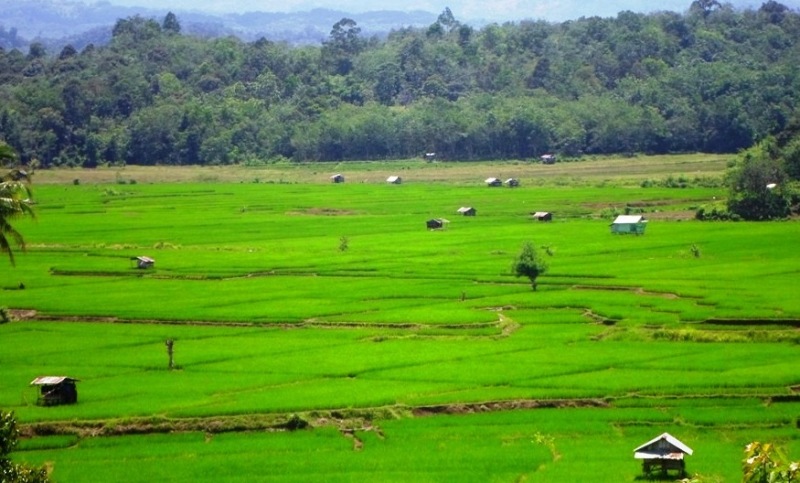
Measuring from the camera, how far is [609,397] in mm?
32469

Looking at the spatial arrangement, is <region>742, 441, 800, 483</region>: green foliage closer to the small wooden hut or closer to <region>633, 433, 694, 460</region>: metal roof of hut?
<region>633, 433, 694, 460</region>: metal roof of hut

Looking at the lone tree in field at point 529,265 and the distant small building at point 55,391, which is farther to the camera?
the lone tree in field at point 529,265

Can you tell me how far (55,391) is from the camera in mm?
32312

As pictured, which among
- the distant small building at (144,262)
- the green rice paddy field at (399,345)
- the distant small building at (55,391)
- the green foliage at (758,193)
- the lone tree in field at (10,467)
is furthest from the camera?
the green foliage at (758,193)

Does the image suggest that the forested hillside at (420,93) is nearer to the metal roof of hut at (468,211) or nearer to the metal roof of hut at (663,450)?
the metal roof of hut at (468,211)

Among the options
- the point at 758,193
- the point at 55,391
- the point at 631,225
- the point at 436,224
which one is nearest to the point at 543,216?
the point at 436,224

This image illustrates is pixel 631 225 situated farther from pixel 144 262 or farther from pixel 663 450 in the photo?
pixel 663 450

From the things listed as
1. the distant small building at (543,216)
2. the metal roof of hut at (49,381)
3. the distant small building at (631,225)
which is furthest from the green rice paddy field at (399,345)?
the distant small building at (631,225)

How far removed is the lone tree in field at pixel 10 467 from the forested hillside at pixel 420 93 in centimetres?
10109

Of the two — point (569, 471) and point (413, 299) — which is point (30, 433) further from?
point (413, 299)

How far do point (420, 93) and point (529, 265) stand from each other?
330 ft

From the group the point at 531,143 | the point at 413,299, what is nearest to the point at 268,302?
the point at 413,299

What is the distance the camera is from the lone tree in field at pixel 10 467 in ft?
63.2

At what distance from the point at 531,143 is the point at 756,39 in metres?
45.5
